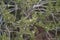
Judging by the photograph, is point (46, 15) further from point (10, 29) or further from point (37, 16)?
point (10, 29)

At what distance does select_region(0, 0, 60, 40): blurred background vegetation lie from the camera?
2.81 meters

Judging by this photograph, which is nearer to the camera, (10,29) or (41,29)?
(10,29)

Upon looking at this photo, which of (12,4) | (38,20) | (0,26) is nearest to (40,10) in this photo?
(38,20)

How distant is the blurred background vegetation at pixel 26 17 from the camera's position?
2809 mm

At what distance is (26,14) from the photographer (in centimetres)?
299

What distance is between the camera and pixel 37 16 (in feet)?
9.59

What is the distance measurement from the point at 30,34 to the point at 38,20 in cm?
30

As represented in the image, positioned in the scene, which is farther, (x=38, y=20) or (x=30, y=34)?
(x=38, y=20)

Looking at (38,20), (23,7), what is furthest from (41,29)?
(23,7)

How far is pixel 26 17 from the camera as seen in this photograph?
2912mm

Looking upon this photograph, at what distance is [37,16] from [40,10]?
253 millimetres

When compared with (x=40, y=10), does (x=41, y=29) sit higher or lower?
lower

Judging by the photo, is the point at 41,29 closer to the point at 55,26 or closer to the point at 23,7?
the point at 55,26

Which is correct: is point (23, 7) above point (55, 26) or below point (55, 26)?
above
